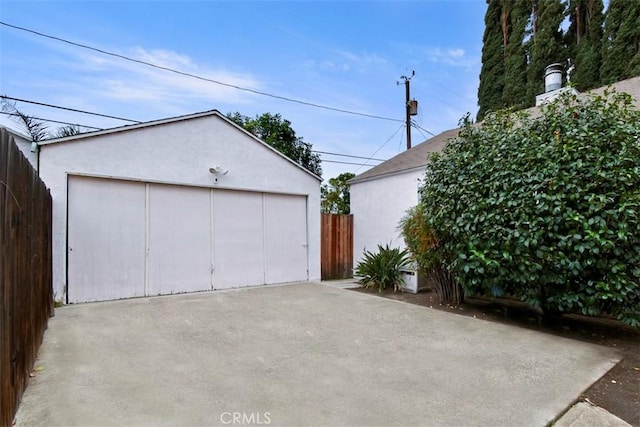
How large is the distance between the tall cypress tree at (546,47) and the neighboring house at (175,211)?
13.7 meters

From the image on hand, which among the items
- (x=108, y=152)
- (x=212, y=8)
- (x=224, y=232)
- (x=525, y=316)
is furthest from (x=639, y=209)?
(x=212, y=8)

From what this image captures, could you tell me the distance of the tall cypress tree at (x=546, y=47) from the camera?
16406 mm

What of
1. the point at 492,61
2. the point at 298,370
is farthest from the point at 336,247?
the point at 492,61

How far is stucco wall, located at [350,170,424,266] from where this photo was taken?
29.7 feet

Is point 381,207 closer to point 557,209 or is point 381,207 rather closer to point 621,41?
point 557,209

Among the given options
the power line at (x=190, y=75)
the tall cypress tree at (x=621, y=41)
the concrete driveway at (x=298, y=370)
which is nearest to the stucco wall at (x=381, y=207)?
the concrete driveway at (x=298, y=370)

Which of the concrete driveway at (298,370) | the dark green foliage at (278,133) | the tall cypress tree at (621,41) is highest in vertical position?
the tall cypress tree at (621,41)

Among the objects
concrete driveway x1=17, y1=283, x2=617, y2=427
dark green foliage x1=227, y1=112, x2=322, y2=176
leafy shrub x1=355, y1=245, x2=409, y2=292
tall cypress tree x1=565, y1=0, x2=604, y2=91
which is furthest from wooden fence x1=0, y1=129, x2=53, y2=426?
tall cypress tree x1=565, y1=0, x2=604, y2=91

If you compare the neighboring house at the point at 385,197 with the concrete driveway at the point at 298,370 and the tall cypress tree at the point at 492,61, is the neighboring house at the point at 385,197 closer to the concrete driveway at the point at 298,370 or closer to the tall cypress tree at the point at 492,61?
the concrete driveway at the point at 298,370

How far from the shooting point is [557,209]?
4.27m

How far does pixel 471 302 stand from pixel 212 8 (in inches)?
379

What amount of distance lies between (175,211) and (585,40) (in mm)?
18787

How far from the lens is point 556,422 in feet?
8.12

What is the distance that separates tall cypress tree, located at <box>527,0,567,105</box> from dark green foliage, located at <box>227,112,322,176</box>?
11115 mm
